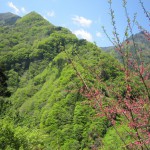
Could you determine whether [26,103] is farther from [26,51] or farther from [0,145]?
[0,145]

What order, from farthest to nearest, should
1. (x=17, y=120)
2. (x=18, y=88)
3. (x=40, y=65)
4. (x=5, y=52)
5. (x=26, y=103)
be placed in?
(x=5, y=52), (x=40, y=65), (x=18, y=88), (x=26, y=103), (x=17, y=120)

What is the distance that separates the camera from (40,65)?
118750 mm

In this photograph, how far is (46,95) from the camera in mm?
91562

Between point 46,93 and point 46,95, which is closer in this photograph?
point 46,95

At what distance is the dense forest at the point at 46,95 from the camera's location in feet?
103

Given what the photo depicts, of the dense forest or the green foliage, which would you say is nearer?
the dense forest

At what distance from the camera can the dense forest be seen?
31.4m

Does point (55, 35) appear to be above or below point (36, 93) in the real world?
above

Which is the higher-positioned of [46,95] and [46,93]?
[46,93]

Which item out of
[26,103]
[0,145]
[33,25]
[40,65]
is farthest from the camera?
[33,25]

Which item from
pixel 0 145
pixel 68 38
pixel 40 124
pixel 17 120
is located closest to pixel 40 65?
pixel 68 38

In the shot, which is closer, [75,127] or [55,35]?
[75,127]

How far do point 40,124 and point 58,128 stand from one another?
721 cm

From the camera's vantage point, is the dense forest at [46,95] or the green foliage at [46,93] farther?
the green foliage at [46,93]
